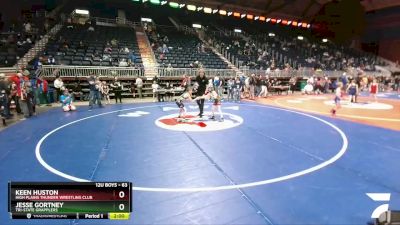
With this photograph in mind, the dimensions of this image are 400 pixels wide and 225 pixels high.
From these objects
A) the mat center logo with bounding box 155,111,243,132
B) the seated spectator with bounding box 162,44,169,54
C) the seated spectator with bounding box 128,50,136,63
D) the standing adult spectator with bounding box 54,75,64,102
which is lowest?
the mat center logo with bounding box 155,111,243,132

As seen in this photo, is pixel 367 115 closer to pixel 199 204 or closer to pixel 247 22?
pixel 199 204

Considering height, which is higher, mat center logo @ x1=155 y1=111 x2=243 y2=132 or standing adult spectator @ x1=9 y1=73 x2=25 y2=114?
standing adult spectator @ x1=9 y1=73 x2=25 y2=114

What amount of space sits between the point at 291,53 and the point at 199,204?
3421 cm

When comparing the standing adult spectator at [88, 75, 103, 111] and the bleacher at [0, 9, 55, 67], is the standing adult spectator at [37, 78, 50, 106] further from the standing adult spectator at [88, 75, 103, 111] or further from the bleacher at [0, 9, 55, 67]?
the bleacher at [0, 9, 55, 67]

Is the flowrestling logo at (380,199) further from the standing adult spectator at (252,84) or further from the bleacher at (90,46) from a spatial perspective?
the bleacher at (90,46)

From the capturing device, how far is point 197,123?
1081 centimetres

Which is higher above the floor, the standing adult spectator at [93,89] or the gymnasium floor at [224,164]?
the standing adult spectator at [93,89]

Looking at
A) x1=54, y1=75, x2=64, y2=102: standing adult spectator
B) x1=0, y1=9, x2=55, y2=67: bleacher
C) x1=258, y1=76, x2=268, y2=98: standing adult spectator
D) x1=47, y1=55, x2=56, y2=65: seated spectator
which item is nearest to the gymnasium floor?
x1=54, y1=75, x2=64, y2=102: standing adult spectator
